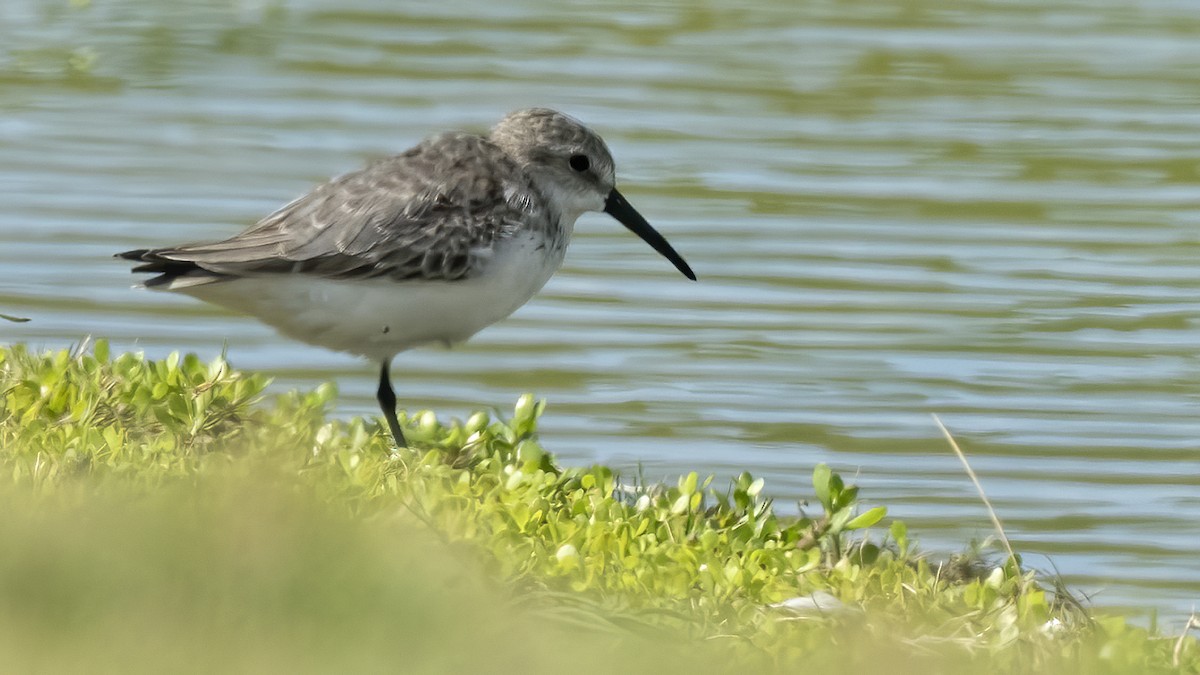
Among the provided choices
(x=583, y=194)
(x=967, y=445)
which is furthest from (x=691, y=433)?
(x=583, y=194)

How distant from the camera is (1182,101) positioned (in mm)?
17000

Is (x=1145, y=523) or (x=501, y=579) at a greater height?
(x=501, y=579)

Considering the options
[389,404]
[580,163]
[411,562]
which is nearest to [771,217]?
[580,163]

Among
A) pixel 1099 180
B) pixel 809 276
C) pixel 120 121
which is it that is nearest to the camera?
pixel 809 276

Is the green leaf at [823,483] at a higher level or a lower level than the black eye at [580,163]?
lower

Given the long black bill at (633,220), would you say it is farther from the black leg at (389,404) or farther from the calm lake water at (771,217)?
the black leg at (389,404)

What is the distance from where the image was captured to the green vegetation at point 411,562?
14.5ft

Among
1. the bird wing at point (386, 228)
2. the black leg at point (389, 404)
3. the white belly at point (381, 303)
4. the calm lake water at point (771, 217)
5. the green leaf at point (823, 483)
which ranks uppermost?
the bird wing at point (386, 228)

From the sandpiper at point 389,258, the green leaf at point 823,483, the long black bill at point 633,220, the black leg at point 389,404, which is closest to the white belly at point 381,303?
the sandpiper at point 389,258

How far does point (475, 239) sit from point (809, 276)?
18.5 ft

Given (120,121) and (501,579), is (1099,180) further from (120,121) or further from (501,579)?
(501,579)

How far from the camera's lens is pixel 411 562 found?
4.78 m

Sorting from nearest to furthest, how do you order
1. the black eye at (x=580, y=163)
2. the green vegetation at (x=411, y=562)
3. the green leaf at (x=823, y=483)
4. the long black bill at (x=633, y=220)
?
the green vegetation at (x=411, y=562), the green leaf at (x=823, y=483), the black eye at (x=580, y=163), the long black bill at (x=633, y=220)

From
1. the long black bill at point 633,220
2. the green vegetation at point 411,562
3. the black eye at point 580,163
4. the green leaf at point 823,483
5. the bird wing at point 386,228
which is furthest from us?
the long black bill at point 633,220
